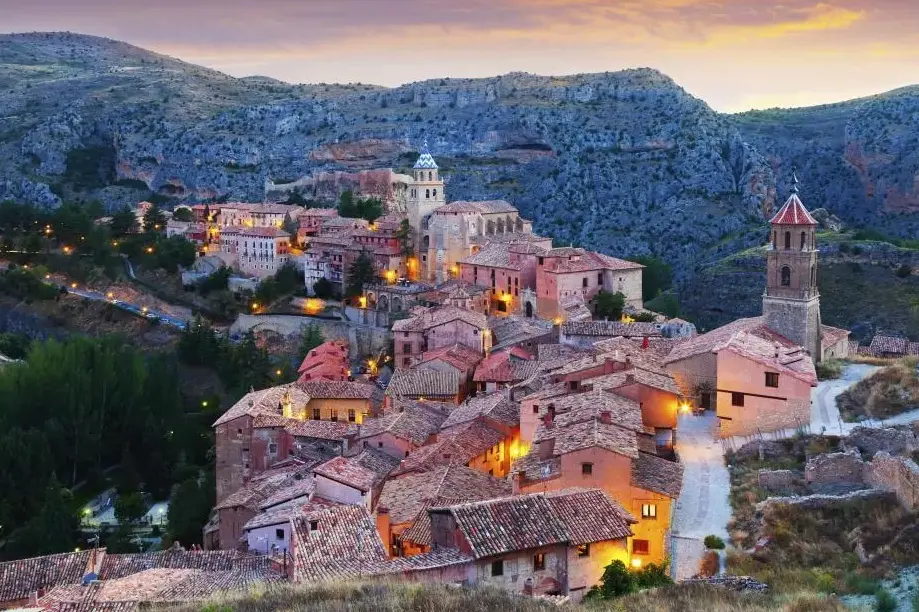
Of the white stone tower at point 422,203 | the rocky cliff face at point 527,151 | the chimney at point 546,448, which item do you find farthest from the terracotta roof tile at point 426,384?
the rocky cliff face at point 527,151

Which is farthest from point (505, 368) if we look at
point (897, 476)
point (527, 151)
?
point (527, 151)

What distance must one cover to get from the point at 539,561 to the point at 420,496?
5.57 metres

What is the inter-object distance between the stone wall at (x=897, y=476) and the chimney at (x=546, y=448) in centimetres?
599

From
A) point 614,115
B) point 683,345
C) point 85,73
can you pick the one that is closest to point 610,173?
point 614,115

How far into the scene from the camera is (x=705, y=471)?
21219mm

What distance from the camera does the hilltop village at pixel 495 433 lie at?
54.3 ft

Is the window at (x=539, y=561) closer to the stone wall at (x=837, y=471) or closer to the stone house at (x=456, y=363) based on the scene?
the stone wall at (x=837, y=471)

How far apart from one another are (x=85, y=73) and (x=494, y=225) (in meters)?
114

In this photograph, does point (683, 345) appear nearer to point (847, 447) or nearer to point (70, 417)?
point (847, 447)

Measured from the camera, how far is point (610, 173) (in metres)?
85.2

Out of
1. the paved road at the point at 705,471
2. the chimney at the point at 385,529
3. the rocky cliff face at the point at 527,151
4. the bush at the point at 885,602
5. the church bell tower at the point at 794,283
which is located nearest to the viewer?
the bush at the point at 885,602

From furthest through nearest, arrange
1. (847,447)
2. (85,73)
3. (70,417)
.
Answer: (85,73) < (70,417) < (847,447)

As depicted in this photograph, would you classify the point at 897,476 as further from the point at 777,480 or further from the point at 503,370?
the point at 503,370

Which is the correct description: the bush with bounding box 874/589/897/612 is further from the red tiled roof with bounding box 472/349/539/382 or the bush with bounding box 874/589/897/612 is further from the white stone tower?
the white stone tower
